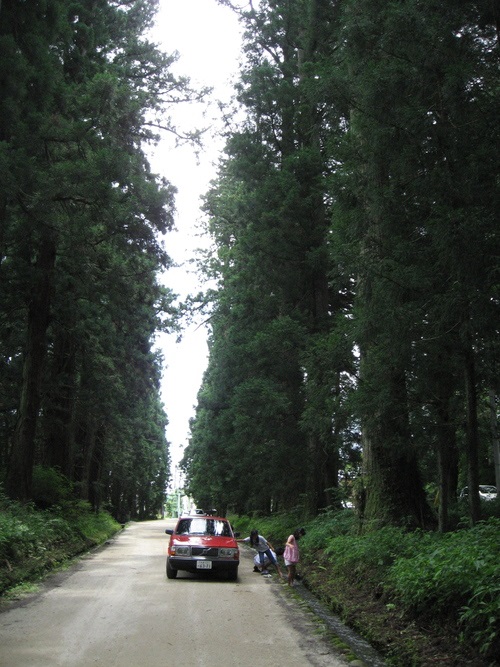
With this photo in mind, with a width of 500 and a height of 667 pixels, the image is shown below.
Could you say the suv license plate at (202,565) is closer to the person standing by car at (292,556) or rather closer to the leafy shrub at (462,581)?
the person standing by car at (292,556)

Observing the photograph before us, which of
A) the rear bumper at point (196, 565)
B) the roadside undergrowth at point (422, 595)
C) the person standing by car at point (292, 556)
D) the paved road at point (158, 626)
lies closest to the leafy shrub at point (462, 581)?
the roadside undergrowth at point (422, 595)

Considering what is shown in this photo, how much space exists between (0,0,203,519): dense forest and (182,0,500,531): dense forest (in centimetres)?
389

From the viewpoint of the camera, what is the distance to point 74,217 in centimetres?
1400

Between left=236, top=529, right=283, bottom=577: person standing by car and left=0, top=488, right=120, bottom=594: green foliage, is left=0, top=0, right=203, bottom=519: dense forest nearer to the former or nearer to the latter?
left=0, top=488, right=120, bottom=594: green foliage

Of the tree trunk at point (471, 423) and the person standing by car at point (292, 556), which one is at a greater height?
the tree trunk at point (471, 423)

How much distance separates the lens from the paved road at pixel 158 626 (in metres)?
6.49

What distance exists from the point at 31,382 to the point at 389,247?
12.4m

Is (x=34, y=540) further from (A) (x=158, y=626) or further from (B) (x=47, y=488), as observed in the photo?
(A) (x=158, y=626)

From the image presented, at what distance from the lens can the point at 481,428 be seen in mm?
13469

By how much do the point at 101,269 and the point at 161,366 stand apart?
23.6 m

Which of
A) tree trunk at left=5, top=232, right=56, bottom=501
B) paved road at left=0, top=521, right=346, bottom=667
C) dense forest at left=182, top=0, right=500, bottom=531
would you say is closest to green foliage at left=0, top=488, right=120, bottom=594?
paved road at left=0, top=521, right=346, bottom=667

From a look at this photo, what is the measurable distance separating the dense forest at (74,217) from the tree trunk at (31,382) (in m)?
0.04

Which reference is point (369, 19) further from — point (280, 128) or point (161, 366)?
point (161, 366)

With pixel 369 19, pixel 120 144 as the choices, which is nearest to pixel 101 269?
pixel 120 144
